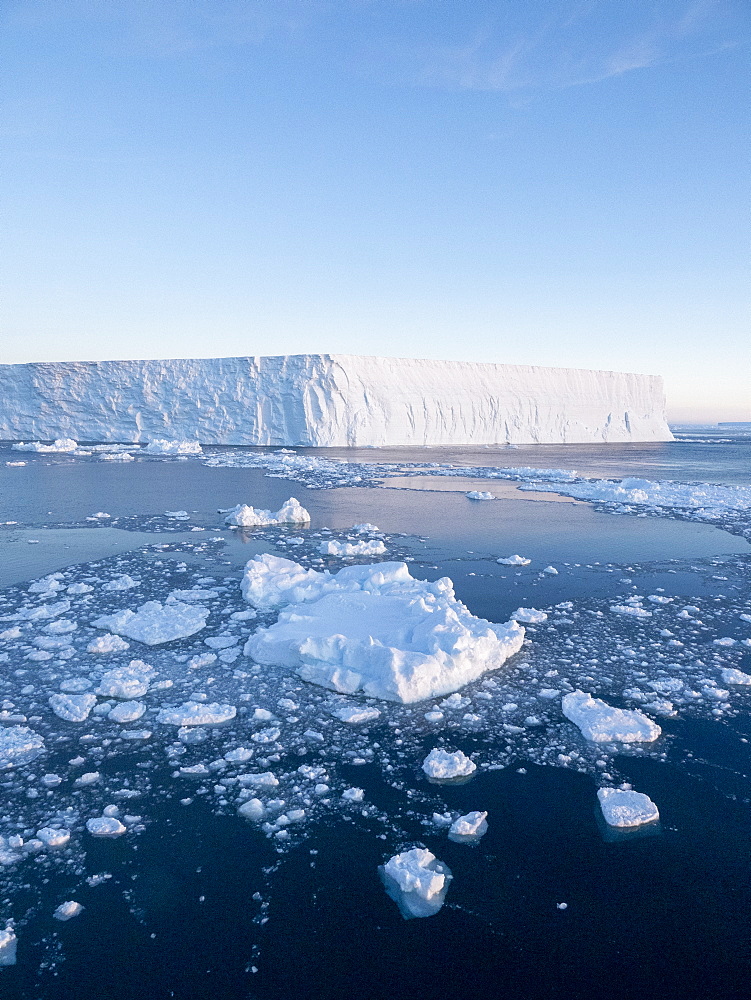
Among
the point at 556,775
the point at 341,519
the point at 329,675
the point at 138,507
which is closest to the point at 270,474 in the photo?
the point at 138,507

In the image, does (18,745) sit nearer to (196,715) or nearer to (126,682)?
(126,682)

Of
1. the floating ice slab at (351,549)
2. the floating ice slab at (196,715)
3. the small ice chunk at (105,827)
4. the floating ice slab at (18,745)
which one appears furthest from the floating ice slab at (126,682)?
the floating ice slab at (351,549)

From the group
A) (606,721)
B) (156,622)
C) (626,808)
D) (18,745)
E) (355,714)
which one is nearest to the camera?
(626,808)

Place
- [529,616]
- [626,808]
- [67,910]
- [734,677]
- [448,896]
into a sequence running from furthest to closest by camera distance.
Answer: [529,616] → [734,677] → [626,808] → [448,896] → [67,910]

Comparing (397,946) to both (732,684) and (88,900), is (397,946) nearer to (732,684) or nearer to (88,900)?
(88,900)

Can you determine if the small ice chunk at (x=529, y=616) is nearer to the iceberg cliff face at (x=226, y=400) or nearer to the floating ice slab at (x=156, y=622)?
the floating ice slab at (x=156, y=622)

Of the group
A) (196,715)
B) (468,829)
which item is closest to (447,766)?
(468,829)
